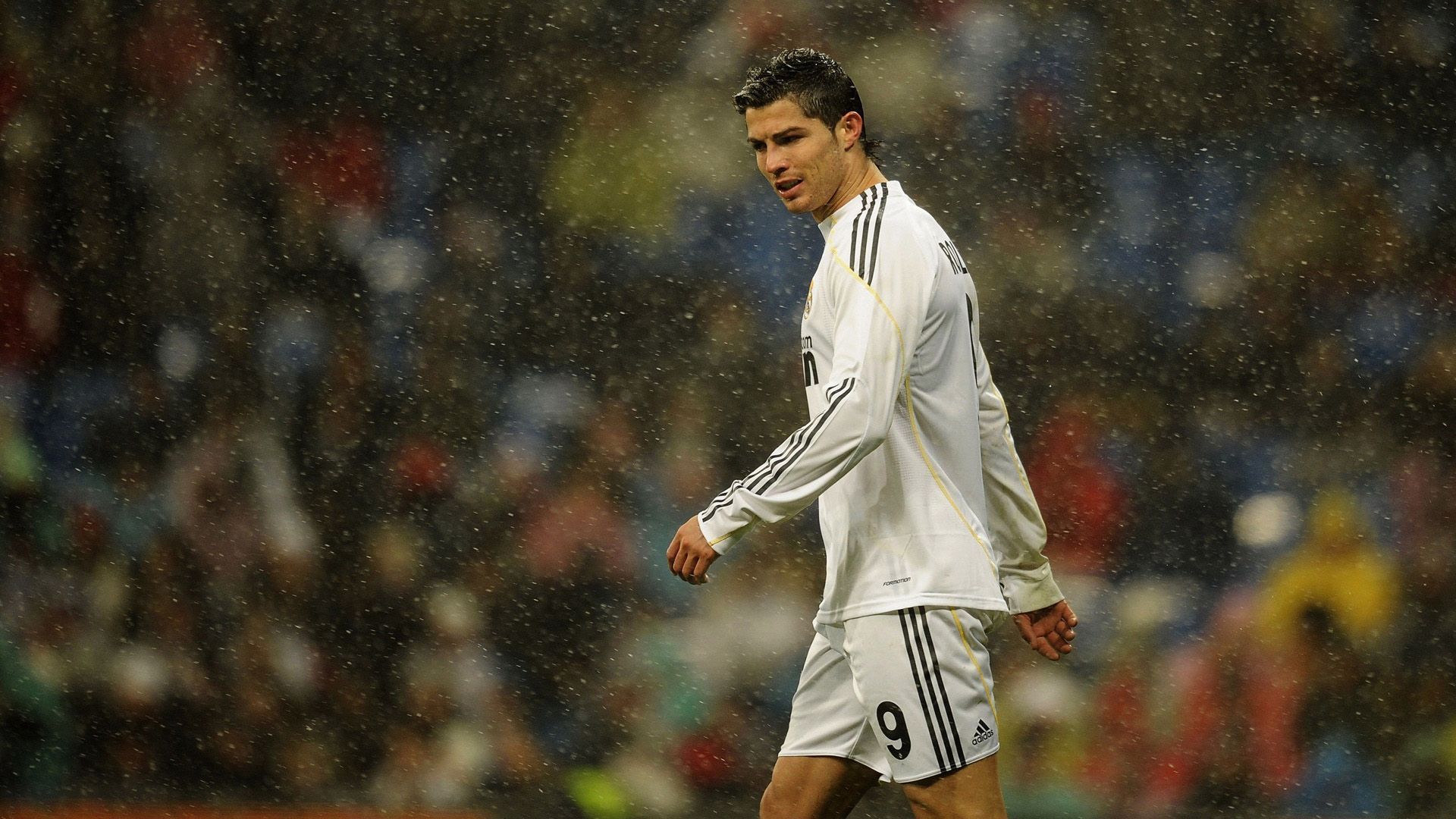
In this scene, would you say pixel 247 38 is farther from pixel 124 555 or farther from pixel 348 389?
pixel 124 555

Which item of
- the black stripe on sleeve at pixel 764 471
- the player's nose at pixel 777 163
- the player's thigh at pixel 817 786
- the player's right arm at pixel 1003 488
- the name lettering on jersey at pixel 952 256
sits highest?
the player's nose at pixel 777 163

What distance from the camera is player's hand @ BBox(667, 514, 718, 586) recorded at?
1.74m

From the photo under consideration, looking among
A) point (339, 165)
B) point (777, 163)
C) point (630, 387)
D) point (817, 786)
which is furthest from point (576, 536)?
point (777, 163)

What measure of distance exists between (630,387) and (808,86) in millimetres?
1864

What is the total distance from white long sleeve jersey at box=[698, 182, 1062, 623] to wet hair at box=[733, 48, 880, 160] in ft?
0.41

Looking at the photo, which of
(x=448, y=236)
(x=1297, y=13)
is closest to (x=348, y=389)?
(x=448, y=236)

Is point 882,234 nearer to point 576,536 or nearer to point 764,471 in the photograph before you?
point 764,471

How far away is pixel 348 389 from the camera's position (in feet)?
12.6

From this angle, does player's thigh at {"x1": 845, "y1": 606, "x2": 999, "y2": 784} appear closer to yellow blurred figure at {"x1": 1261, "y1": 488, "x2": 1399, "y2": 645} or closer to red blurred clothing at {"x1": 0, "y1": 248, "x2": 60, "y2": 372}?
yellow blurred figure at {"x1": 1261, "y1": 488, "x2": 1399, "y2": 645}

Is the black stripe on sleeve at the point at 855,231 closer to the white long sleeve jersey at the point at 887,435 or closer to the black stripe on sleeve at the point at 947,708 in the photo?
the white long sleeve jersey at the point at 887,435

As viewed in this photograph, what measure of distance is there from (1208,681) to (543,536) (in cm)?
166

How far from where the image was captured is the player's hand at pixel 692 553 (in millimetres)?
1741

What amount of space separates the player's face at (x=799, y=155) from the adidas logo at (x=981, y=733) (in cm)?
69

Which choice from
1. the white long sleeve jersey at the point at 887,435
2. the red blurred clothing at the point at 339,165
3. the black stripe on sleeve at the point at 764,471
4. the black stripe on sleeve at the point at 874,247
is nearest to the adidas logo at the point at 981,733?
the white long sleeve jersey at the point at 887,435
